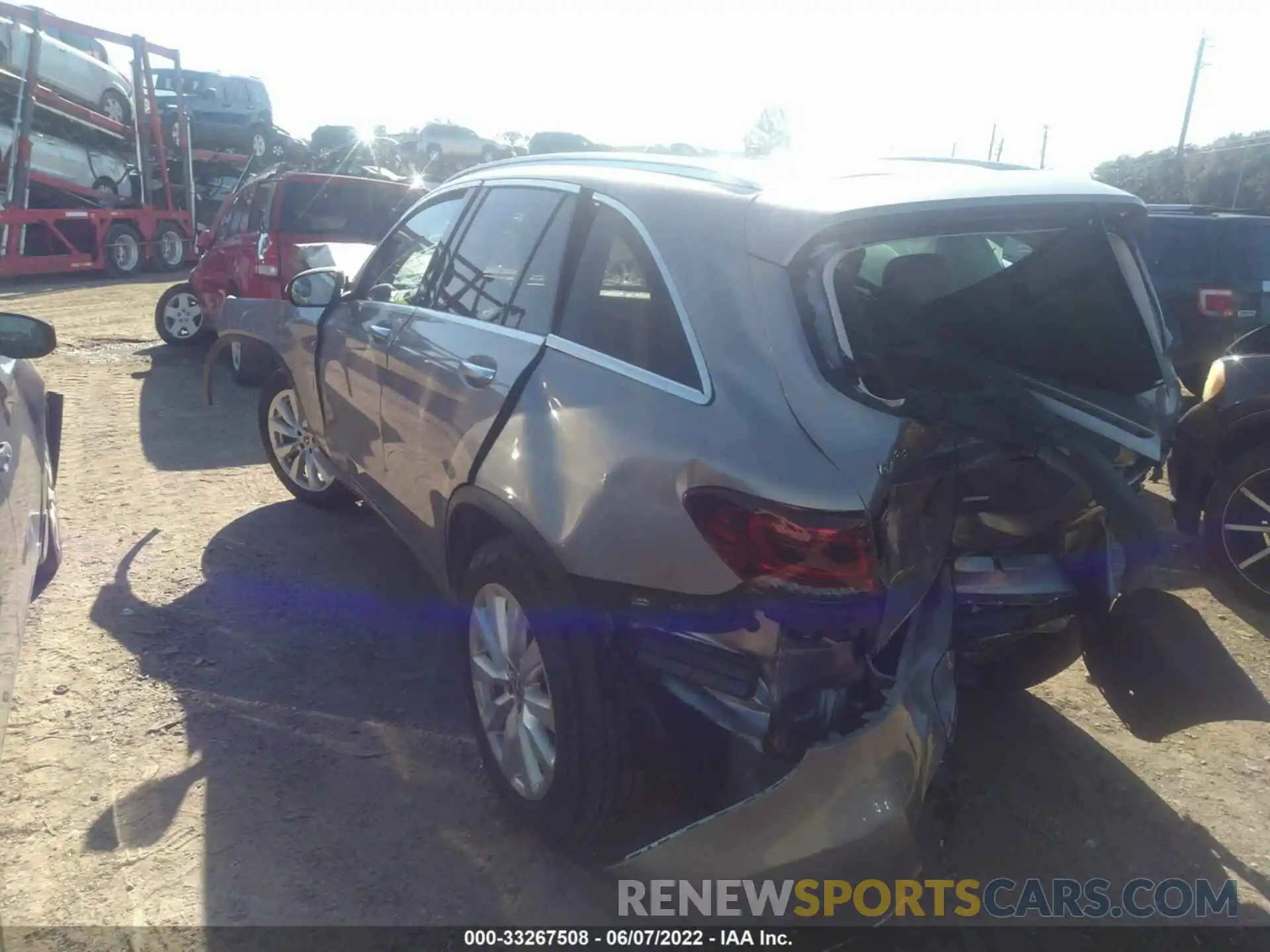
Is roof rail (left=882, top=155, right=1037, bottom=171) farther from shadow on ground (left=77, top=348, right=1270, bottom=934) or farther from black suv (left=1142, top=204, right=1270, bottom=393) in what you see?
black suv (left=1142, top=204, right=1270, bottom=393)

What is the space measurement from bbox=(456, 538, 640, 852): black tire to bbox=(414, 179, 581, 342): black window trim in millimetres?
690

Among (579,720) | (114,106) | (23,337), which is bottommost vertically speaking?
(579,720)

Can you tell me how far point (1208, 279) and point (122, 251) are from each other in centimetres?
1600

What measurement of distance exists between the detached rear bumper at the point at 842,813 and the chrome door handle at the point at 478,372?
1.43 metres

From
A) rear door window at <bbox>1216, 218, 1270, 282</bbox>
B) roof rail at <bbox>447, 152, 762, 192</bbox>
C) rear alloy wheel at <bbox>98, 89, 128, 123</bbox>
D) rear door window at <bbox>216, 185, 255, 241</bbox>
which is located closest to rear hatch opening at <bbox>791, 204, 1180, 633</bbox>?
roof rail at <bbox>447, 152, 762, 192</bbox>

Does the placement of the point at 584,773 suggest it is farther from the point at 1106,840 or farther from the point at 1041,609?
the point at 1106,840

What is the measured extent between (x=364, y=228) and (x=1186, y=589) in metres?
7.40

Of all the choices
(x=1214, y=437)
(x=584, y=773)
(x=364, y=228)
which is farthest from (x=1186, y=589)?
(x=364, y=228)

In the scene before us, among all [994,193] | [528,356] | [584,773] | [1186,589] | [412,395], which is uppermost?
[994,193]

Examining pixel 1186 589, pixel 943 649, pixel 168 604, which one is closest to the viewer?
pixel 943 649

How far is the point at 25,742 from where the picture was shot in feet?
10.5

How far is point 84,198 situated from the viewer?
51.2 feet

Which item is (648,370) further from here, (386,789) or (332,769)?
(332,769)

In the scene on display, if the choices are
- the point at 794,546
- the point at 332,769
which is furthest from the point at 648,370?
the point at 332,769
